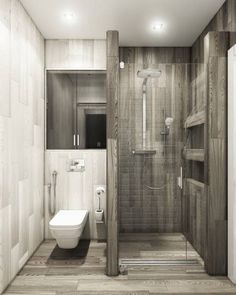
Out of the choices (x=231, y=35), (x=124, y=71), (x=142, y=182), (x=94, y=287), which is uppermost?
(x=231, y=35)

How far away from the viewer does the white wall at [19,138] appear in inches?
100

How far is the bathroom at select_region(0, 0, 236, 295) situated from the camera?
8.85 feet

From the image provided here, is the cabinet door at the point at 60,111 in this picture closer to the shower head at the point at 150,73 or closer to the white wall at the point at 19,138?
the white wall at the point at 19,138

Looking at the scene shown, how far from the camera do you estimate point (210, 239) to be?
9.41 ft

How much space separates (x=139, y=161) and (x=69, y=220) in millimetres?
1058

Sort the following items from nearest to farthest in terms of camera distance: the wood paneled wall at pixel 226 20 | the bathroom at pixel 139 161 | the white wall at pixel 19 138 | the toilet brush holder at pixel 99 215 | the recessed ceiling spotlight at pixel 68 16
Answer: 1. the white wall at pixel 19 138
2. the bathroom at pixel 139 161
3. the wood paneled wall at pixel 226 20
4. the recessed ceiling spotlight at pixel 68 16
5. the toilet brush holder at pixel 99 215

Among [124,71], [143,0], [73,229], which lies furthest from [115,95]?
[73,229]

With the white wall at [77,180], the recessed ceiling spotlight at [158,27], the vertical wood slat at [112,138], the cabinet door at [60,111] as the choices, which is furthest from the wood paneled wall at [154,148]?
the cabinet door at [60,111]

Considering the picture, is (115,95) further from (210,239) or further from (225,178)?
(210,239)

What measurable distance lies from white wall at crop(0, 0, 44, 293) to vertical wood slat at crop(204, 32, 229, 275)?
1.89 metres

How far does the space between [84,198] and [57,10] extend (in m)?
2.33

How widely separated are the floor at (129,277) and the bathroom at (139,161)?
11 mm

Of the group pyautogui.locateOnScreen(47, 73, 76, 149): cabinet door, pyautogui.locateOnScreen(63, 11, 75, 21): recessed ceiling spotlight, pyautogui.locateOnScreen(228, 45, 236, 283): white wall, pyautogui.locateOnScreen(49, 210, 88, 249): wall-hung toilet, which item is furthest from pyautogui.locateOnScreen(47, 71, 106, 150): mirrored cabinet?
pyautogui.locateOnScreen(228, 45, 236, 283): white wall

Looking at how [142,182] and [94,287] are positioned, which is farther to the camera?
[142,182]
